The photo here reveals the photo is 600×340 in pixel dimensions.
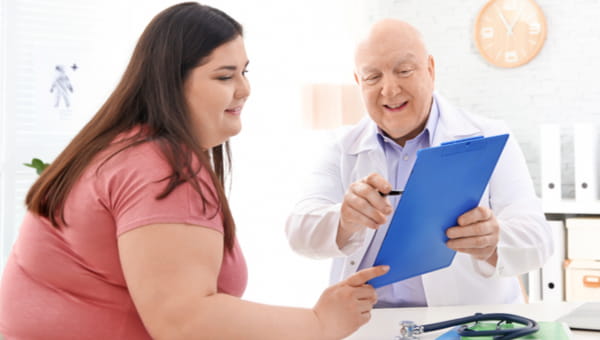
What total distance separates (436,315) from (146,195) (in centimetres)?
84

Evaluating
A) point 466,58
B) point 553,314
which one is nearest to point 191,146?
point 553,314

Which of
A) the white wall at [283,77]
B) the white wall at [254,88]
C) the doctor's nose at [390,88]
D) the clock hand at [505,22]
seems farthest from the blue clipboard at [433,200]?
the clock hand at [505,22]

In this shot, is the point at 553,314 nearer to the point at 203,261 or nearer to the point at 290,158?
the point at 203,261

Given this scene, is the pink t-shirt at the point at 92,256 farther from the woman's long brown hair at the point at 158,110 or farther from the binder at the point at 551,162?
the binder at the point at 551,162

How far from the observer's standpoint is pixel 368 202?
1.39 metres

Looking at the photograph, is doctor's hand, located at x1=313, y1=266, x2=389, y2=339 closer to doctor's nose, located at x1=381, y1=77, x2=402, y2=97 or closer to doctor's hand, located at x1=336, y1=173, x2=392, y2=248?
doctor's hand, located at x1=336, y1=173, x2=392, y2=248

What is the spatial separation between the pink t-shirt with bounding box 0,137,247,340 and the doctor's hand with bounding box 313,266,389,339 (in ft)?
0.84

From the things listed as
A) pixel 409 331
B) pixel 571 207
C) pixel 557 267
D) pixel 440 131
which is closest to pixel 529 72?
pixel 571 207

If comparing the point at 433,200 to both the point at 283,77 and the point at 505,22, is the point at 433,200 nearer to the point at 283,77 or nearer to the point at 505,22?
the point at 283,77

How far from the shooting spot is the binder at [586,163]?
351 cm

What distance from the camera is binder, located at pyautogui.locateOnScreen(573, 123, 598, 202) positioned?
11.5 ft

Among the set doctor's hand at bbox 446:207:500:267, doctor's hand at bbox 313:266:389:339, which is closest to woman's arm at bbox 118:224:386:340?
doctor's hand at bbox 313:266:389:339

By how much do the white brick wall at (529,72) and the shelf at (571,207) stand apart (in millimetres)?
499

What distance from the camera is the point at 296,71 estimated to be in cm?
384
